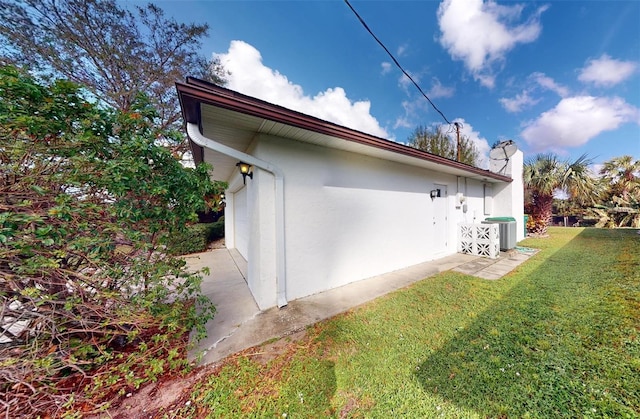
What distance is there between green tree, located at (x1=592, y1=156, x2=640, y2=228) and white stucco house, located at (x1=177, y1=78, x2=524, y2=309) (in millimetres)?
14498

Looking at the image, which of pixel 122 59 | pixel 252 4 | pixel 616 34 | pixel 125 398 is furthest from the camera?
pixel 122 59

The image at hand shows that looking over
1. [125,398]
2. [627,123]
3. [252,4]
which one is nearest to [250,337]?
[125,398]

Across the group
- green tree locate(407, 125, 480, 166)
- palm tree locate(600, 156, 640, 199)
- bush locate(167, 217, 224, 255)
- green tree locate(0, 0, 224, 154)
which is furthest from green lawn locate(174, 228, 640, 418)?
palm tree locate(600, 156, 640, 199)

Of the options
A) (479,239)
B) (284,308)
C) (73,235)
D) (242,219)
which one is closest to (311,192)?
(284,308)

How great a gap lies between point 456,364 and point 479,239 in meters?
5.92

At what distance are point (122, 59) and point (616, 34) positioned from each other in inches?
713

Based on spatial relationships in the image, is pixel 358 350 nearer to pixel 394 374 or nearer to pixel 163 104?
pixel 394 374

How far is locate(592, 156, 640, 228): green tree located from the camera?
11.8 m

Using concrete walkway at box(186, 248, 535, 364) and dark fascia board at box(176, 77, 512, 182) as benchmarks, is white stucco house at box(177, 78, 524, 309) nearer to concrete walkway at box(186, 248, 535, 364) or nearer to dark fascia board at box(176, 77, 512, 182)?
dark fascia board at box(176, 77, 512, 182)

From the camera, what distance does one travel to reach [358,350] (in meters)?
2.48

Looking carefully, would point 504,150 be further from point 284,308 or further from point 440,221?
point 284,308

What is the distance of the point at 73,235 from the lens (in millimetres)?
1803

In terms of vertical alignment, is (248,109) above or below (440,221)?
above

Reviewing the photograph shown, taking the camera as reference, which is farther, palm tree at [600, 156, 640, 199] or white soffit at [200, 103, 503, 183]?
palm tree at [600, 156, 640, 199]
